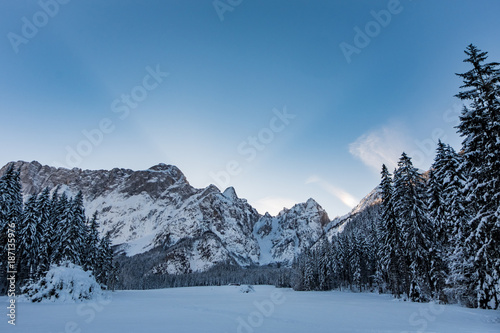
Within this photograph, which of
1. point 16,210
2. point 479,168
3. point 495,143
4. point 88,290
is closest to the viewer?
point 495,143

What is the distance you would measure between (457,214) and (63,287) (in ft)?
121

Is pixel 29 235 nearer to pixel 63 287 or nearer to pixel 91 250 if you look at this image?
pixel 63 287

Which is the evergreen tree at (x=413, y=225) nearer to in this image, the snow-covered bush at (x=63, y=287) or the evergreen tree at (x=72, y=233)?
the snow-covered bush at (x=63, y=287)

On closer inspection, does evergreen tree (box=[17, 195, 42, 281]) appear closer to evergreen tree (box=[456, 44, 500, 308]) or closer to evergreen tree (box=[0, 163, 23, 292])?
evergreen tree (box=[0, 163, 23, 292])

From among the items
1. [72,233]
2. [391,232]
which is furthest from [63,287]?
[391,232]

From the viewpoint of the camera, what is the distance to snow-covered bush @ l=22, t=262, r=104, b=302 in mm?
25570

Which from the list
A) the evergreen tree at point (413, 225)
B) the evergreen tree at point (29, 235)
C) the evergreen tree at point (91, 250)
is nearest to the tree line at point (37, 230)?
the evergreen tree at point (29, 235)

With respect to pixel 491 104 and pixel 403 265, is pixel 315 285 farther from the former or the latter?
pixel 491 104

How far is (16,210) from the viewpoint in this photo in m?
34.8

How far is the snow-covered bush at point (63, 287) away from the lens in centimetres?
2557

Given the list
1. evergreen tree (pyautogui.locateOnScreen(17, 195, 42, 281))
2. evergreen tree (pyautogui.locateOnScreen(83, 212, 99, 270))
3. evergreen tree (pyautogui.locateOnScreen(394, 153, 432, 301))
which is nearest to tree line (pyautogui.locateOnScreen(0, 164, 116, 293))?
evergreen tree (pyautogui.locateOnScreen(17, 195, 42, 281))

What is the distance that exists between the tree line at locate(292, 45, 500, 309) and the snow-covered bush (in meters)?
32.8

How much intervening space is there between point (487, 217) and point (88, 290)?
33932mm

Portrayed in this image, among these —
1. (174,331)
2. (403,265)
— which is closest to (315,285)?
(403,265)
